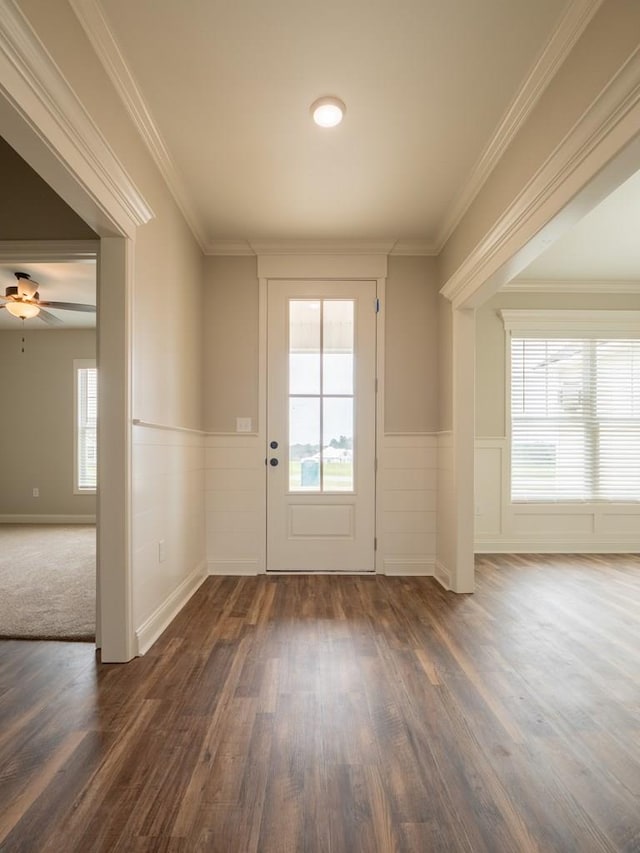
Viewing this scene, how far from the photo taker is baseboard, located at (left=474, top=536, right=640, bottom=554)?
182 inches

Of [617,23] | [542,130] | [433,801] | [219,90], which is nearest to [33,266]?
[219,90]

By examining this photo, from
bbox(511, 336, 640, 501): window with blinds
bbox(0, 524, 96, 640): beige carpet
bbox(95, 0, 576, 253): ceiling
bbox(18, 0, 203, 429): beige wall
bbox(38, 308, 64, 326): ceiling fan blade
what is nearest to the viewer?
bbox(18, 0, 203, 429): beige wall

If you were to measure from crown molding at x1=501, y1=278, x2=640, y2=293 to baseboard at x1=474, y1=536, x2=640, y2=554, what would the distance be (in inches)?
95.0

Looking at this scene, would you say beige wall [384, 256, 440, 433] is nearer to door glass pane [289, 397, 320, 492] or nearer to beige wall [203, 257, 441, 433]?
beige wall [203, 257, 441, 433]

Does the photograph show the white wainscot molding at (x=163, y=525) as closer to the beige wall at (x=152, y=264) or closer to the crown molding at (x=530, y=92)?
the beige wall at (x=152, y=264)

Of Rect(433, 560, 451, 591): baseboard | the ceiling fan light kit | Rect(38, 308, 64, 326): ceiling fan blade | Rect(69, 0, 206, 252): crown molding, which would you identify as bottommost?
Rect(433, 560, 451, 591): baseboard

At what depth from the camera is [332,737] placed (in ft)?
5.52

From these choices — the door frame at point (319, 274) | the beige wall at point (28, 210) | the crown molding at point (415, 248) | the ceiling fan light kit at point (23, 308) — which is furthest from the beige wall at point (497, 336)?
the ceiling fan light kit at point (23, 308)

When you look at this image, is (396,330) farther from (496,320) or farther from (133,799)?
(133,799)

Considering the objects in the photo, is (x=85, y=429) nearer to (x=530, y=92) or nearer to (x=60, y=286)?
(x=60, y=286)

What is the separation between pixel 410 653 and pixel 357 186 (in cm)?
271

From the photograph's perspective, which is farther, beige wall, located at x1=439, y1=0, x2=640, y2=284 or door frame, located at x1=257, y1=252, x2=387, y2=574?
door frame, located at x1=257, y1=252, x2=387, y2=574

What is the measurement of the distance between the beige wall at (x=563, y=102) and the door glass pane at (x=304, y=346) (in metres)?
1.36

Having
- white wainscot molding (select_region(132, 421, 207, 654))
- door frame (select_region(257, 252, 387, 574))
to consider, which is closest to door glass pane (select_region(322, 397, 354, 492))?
door frame (select_region(257, 252, 387, 574))
